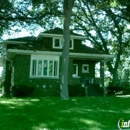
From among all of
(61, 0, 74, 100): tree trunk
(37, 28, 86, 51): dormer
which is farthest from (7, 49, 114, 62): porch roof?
(61, 0, 74, 100): tree trunk

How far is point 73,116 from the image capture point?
325 inches

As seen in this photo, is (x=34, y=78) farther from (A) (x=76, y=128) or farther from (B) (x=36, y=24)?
(A) (x=76, y=128)

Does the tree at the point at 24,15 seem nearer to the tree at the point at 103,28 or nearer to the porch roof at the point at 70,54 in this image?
the porch roof at the point at 70,54

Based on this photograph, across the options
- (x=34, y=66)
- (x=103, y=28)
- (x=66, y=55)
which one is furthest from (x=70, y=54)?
(x=103, y=28)

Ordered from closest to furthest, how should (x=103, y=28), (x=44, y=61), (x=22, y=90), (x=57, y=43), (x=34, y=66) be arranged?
(x=22, y=90)
(x=34, y=66)
(x=44, y=61)
(x=57, y=43)
(x=103, y=28)

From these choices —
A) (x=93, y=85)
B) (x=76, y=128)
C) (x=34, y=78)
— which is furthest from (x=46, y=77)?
(x=76, y=128)

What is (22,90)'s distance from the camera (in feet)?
60.4

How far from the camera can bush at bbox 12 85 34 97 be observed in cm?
1844

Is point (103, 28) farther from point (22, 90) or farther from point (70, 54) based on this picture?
point (22, 90)

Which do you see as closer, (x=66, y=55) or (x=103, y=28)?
(x=66, y=55)

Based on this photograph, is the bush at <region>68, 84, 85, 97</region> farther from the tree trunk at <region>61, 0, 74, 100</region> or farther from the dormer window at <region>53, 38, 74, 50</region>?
the tree trunk at <region>61, 0, 74, 100</region>

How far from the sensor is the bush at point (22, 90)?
18438mm

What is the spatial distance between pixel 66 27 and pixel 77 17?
1806 centimetres

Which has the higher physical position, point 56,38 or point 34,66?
point 56,38
